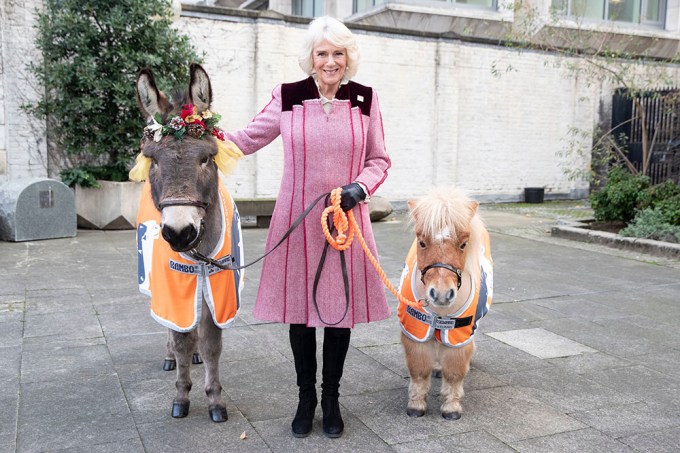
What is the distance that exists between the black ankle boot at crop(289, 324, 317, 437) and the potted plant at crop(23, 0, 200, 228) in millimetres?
7562

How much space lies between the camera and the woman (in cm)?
303

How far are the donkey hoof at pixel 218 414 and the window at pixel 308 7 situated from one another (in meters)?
15.9

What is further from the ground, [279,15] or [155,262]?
[279,15]

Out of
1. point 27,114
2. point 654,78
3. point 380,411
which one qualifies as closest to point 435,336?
point 380,411

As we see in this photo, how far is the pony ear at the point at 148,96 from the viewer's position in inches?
116

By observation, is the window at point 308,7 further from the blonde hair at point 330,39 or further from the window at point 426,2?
the blonde hair at point 330,39

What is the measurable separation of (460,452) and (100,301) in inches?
155

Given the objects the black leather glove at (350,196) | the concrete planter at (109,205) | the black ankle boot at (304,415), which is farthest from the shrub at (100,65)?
the black ankle boot at (304,415)

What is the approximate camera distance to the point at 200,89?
3078 millimetres

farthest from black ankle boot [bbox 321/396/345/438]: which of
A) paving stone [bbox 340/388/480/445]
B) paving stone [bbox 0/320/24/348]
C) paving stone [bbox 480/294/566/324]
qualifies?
paving stone [bbox 0/320/24/348]

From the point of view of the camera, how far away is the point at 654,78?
15.1 metres

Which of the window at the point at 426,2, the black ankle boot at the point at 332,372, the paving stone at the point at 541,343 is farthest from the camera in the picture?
the window at the point at 426,2

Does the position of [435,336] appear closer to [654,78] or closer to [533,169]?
[533,169]

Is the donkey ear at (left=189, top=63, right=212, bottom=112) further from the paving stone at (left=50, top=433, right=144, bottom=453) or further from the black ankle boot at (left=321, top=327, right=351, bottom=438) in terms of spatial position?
the paving stone at (left=50, top=433, right=144, bottom=453)
